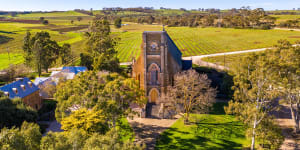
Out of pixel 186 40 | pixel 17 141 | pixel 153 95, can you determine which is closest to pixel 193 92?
pixel 153 95

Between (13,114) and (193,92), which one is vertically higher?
(193,92)

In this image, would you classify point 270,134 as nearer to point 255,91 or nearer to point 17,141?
point 255,91

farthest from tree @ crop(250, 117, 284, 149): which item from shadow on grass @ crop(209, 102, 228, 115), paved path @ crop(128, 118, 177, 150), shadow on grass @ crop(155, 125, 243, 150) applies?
paved path @ crop(128, 118, 177, 150)

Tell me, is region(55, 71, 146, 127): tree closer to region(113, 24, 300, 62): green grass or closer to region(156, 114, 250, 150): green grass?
region(156, 114, 250, 150): green grass

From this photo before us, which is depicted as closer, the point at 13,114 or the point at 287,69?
the point at 287,69

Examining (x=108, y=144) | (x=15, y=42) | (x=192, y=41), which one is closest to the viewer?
(x=108, y=144)

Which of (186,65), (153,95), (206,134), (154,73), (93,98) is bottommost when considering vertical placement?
(206,134)
